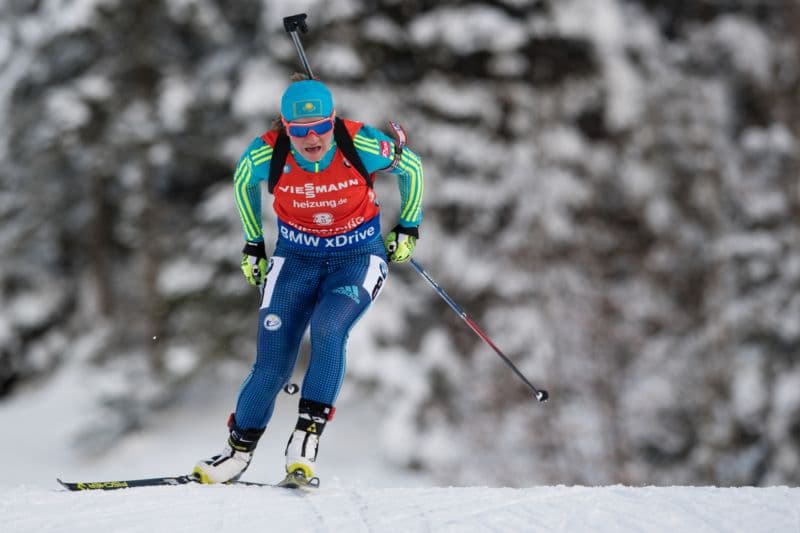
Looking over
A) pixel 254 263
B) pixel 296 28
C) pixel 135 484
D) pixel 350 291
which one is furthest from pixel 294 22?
pixel 135 484

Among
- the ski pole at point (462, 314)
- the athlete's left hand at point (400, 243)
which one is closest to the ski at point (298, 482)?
the athlete's left hand at point (400, 243)

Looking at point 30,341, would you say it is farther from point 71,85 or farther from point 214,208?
point 214,208

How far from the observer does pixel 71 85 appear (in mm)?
15266

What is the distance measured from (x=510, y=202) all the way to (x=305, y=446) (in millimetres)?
10223

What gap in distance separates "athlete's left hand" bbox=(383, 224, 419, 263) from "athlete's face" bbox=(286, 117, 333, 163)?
75cm

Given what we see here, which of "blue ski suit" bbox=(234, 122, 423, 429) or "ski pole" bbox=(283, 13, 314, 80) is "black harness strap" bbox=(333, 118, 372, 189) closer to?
"blue ski suit" bbox=(234, 122, 423, 429)

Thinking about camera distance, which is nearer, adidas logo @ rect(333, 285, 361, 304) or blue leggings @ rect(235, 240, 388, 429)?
blue leggings @ rect(235, 240, 388, 429)

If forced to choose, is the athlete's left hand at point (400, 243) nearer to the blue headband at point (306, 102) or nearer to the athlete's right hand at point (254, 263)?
the athlete's right hand at point (254, 263)

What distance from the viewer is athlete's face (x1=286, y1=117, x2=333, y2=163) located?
15.0 ft

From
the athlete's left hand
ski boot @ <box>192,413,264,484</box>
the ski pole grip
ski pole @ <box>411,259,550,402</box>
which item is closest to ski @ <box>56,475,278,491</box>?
ski boot @ <box>192,413,264,484</box>

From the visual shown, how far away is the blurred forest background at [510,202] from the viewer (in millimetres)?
13375

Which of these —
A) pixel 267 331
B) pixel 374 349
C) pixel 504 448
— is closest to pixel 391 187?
pixel 374 349

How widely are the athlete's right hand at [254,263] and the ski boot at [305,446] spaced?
0.76 metres

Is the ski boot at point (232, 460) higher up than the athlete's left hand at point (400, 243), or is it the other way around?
the athlete's left hand at point (400, 243)
